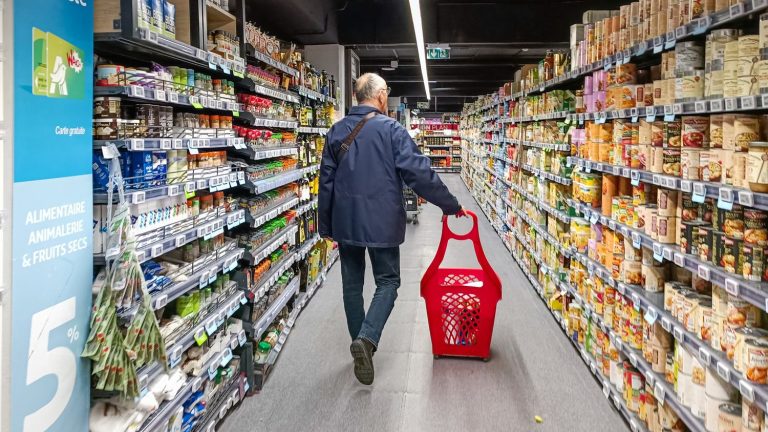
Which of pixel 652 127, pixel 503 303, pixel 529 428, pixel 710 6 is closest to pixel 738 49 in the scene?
pixel 710 6

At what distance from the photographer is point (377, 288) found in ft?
13.1

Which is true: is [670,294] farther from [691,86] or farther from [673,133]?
[691,86]

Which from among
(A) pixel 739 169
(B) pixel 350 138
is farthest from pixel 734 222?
(B) pixel 350 138

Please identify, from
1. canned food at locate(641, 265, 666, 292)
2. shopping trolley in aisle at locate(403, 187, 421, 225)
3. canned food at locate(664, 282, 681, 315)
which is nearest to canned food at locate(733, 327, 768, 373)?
canned food at locate(664, 282, 681, 315)

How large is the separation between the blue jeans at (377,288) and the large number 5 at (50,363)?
76.4 inches

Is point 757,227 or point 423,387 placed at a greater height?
point 757,227

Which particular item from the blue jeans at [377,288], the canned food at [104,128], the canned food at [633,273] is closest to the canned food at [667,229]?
the canned food at [633,273]

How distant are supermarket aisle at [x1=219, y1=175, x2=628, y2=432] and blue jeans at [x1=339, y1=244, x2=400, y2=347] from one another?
0.35 meters

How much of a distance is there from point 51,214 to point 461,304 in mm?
2798

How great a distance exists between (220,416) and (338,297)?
8.92 feet

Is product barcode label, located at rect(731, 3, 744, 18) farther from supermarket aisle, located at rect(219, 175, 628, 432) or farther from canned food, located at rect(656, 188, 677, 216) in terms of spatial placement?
supermarket aisle, located at rect(219, 175, 628, 432)

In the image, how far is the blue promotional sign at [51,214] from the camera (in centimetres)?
182

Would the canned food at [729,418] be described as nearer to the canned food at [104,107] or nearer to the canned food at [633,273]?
the canned food at [633,273]

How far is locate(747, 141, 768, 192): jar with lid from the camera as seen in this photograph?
2.14 m
